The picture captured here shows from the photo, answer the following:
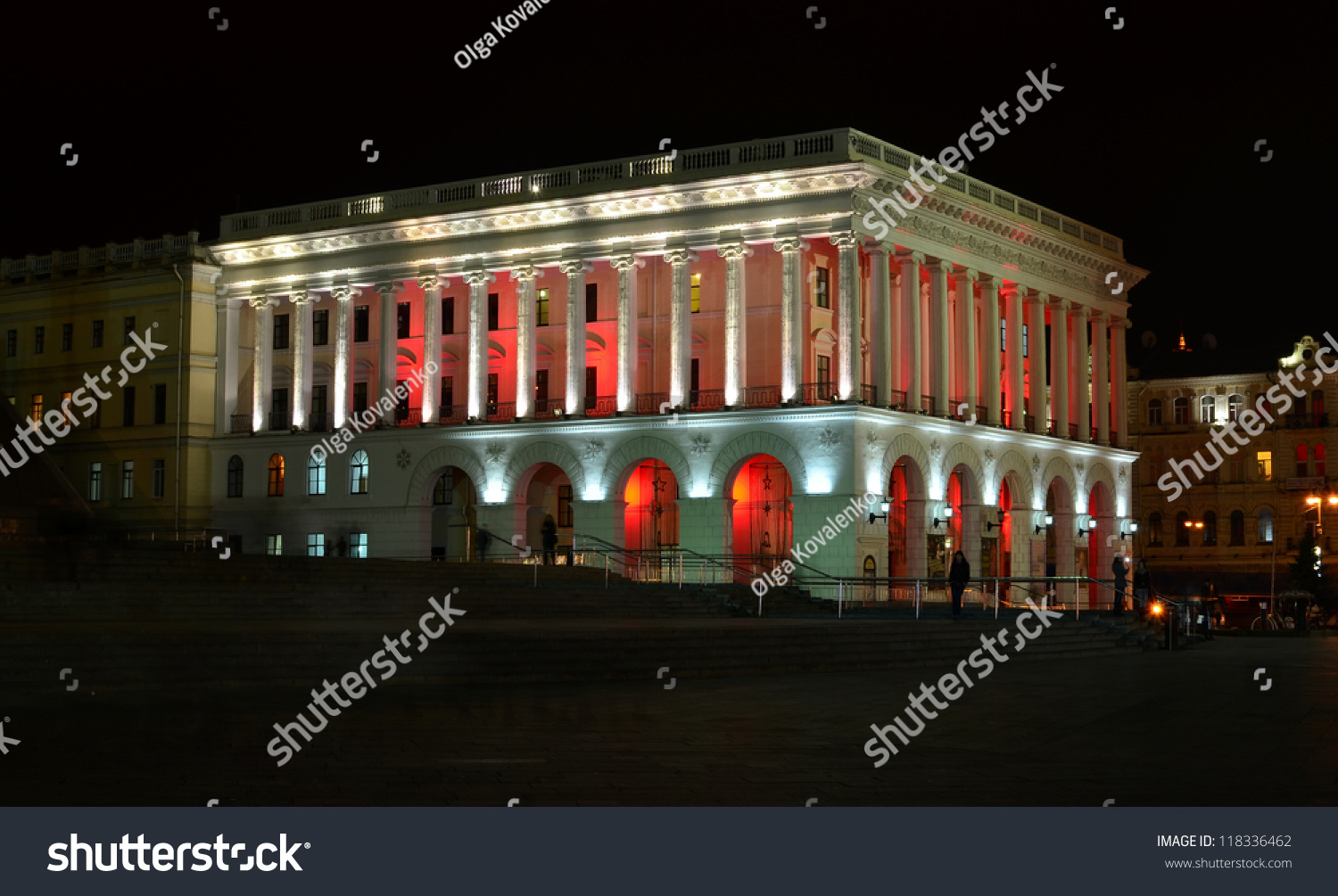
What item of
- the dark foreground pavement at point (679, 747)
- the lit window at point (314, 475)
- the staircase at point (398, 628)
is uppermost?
the lit window at point (314, 475)

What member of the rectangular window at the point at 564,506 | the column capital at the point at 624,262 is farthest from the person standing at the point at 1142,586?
the rectangular window at the point at 564,506

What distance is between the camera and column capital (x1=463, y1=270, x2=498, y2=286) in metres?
57.8

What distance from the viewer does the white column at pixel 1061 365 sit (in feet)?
208

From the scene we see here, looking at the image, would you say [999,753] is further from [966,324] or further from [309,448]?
[309,448]

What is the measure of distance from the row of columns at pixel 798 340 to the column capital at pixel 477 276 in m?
0.04

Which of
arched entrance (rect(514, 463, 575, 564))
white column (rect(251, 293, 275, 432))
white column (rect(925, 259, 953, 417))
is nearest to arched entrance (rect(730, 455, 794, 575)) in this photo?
arched entrance (rect(514, 463, 575, 564))

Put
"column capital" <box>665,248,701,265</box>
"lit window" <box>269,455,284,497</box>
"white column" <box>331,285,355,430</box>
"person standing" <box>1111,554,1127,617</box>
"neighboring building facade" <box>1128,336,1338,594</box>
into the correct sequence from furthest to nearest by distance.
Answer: "neighboring building facade" <box>1128,336,1338,594</box>
"lit window" <box>269,455,284,497</box>
"white column" <box>331,285,355,430</box>
"column capital" <box>665,248,701,265</box>
"person standing" <box>1111,554,1127,617</box>

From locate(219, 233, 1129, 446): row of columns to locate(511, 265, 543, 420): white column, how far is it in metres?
0.04

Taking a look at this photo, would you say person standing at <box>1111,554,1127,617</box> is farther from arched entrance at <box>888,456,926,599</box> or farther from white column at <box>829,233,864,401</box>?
white column at <box>829,233,864,401</box>

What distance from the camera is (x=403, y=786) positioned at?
12727 mm

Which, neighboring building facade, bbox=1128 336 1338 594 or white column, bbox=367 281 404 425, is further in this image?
neighboring building facade, bbox=1128 336 1338 594

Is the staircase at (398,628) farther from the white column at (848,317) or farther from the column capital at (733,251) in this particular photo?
the column capital at (733,251)

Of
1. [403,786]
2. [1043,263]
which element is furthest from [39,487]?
[1043,263]

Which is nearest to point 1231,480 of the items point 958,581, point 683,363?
point 683,363
